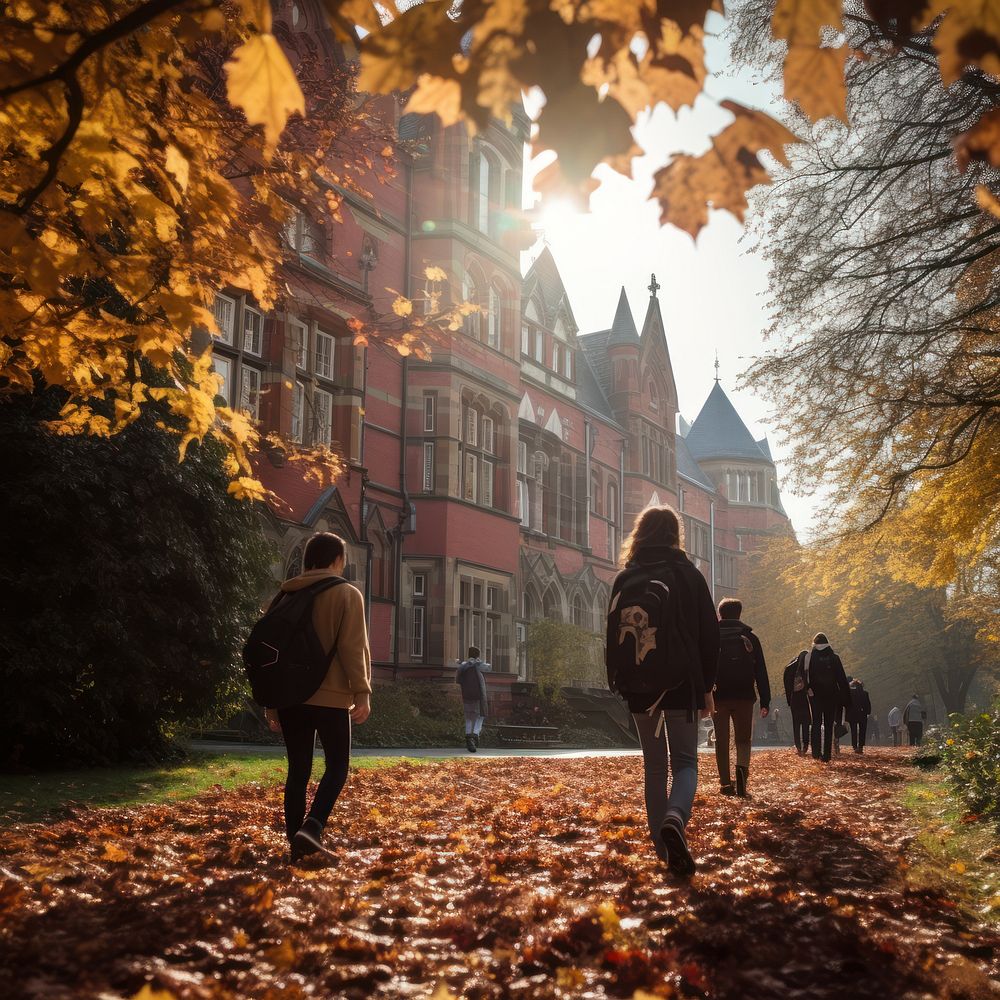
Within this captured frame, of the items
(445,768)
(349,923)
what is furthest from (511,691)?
(349,923)

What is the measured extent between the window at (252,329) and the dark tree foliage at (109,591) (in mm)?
7212

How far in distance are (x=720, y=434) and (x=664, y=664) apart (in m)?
58.6

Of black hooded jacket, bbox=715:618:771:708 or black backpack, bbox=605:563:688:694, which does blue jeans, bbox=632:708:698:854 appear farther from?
black hooded jacket, bbox=715:618:771:708

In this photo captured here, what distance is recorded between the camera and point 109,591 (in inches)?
396

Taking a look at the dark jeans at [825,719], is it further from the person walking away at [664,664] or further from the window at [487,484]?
the window at [487,484]

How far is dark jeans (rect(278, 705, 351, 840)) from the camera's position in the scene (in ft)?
17.7

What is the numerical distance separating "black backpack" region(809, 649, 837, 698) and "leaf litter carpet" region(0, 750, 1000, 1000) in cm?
631

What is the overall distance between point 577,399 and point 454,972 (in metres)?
33.1

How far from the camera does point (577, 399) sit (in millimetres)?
36125

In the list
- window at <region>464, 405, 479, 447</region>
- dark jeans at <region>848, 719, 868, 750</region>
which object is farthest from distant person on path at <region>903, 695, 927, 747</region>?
window at <region>464, 405, 479, 447</region>

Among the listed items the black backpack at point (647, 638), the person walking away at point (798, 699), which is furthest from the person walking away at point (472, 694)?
the black backpack at point (647, 638)

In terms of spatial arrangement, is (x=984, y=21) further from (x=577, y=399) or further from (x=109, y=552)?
(x=577, y=399)

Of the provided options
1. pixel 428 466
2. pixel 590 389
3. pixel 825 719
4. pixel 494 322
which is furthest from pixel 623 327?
pixel 825 719

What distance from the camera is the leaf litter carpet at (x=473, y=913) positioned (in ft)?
11.0
